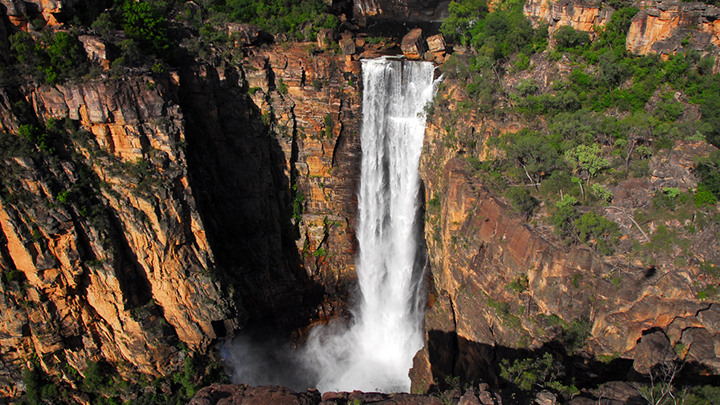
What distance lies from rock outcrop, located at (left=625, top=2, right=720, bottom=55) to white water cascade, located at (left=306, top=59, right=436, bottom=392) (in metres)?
15.0

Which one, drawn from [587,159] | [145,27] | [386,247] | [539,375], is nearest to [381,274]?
[386,247]

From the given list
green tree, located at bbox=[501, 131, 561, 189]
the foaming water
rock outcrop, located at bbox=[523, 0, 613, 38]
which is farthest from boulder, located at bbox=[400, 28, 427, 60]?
green tree, located at bbox=[501, 131, 561, 189]

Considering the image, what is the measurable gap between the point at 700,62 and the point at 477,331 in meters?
22.3

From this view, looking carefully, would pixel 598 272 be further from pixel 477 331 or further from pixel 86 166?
pixel 86 166

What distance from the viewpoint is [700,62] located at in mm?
27844

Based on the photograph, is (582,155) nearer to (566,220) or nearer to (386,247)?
(566,220)

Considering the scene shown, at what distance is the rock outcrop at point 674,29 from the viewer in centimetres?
2836

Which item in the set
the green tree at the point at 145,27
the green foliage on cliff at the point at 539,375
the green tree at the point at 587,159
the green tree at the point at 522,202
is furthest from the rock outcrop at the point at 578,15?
the green tree at the point at 145,27

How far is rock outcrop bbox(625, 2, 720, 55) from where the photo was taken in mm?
28359

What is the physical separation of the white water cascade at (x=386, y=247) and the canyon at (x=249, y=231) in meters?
1.70

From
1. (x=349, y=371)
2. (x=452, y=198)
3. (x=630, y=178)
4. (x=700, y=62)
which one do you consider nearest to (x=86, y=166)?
(x=452, y=198)

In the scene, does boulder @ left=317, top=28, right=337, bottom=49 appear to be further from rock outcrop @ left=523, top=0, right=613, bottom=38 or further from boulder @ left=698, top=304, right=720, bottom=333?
boulder @ left=698, top=304, right=720, bottom=333

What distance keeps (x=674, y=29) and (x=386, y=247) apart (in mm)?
27237

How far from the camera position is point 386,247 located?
41.3m
